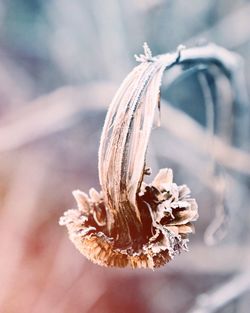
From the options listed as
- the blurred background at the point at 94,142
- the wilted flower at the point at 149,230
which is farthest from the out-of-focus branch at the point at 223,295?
the wilted flower at the point at 149,230

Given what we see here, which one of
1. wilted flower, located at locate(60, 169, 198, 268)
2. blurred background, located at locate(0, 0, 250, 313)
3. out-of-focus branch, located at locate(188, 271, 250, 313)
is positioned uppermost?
blurred background, located at locate(0, 0, 250, 313)

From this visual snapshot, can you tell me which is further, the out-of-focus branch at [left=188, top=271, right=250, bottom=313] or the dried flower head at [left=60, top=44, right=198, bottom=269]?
the out-of-focus branch at [left=188, top=271, right=250, bottom=313]

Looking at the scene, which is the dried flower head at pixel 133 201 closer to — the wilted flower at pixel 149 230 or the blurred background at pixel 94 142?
the wilted flower at pixel 149 230

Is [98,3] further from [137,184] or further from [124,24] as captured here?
[137,184]

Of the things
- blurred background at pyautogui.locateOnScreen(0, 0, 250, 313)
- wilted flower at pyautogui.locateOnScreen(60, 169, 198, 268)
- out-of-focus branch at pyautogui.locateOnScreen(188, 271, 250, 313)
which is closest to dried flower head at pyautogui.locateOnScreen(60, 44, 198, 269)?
wilted flower at pyautogui.locateOnScreen(60, 169, 198, 268)

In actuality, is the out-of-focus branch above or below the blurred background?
below

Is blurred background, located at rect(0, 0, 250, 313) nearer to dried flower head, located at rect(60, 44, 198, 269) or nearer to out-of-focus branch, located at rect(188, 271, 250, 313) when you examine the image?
out-of-focus branch, located at rect(188, 271, 250, 313)
